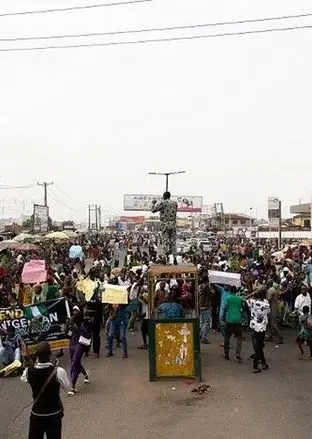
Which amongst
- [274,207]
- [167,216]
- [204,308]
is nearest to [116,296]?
[204,308]

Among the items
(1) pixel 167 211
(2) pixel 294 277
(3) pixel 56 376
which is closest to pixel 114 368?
(3) pixel 56 376

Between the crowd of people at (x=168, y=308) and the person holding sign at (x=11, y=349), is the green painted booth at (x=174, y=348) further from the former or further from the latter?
the person holding sign at (x=11, y=349)

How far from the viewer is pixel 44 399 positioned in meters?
5.72

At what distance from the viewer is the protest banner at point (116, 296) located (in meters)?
11.5

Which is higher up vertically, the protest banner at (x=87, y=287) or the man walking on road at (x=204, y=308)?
the protest banner at (x=87, y=287)

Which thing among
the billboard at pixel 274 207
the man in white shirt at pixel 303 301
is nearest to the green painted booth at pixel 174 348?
the man in white shirt at pixel 303 301

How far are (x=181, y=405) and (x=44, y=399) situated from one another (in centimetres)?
334

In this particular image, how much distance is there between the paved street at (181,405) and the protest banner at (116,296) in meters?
1.19

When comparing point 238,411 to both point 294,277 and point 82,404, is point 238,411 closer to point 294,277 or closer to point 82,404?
point 82,404

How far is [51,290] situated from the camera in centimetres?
1400

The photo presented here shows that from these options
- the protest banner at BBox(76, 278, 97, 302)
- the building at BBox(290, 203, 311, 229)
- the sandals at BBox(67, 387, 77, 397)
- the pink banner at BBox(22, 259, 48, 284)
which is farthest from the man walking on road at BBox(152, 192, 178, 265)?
the building at BBox(290, 203, 311, 229)

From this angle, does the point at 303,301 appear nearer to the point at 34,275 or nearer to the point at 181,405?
the point at 181,405

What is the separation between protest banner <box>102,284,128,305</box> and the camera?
1149cm

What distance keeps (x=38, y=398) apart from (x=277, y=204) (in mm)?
29934
